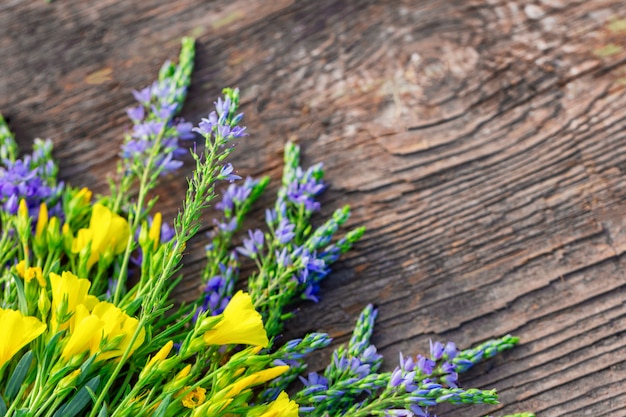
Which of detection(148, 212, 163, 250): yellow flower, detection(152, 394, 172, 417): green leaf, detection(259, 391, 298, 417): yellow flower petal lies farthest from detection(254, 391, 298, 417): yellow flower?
detection(148, 212, 163, 250): yellow flower

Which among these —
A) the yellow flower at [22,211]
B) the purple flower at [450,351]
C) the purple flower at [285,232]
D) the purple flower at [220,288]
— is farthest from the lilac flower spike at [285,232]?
the yellow flower at [22,211]

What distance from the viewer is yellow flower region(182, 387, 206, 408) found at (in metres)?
0.97

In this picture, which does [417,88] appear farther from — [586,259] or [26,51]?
[26,51]

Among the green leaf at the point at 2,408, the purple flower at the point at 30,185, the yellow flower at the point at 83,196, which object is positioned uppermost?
the purple flower at the point at 30,185

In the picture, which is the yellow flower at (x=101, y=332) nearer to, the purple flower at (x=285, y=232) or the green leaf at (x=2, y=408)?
the green leaf at (x=2, y=408)

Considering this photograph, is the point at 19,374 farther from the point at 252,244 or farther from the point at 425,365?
the point at 425,365

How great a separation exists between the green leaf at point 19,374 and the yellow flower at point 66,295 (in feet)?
0.21

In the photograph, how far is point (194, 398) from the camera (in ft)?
3.26

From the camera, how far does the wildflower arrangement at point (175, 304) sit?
3.07 ft

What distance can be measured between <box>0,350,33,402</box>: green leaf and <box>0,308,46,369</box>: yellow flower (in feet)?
0.09

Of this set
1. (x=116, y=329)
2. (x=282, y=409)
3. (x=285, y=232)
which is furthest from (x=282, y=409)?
(x=285, y=232)

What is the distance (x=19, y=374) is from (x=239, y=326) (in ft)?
1.07

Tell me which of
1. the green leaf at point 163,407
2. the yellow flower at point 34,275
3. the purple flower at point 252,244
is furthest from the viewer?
the purple flower at point 252,244

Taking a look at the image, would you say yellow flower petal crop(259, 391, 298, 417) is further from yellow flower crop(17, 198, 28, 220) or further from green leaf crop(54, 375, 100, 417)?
yellow flower crop(17, 198, 28, 220)
